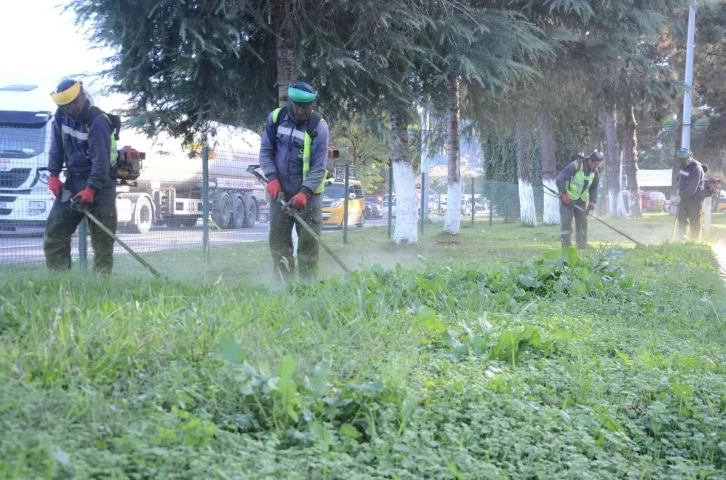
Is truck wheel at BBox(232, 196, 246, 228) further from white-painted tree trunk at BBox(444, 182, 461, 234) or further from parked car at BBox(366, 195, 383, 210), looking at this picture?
parked car at BBox(366, 195, 383, 210)

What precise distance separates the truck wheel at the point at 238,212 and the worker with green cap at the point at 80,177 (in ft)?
20.7

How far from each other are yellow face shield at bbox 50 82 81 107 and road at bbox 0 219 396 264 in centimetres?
165

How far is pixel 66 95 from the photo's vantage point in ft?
23.9

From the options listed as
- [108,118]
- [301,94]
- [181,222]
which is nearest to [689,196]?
[181,222]

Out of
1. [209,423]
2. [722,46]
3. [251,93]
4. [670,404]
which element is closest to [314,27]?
[251,93]

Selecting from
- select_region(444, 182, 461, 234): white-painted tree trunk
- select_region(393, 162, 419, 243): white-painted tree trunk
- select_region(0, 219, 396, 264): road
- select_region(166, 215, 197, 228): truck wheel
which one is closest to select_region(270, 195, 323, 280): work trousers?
select_region(0, 219, 396, 264): road

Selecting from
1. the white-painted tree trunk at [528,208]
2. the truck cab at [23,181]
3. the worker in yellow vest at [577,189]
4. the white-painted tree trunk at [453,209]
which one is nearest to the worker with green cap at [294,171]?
the truck cab at [23,181]

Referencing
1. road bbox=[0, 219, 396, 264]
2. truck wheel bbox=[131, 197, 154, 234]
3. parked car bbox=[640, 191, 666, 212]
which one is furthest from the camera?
parked car bbox=[640, 191, 666, 212]

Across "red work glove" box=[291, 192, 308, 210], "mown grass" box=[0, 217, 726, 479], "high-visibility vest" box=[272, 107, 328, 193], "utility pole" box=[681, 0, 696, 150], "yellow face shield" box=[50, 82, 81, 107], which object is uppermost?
"utility pole" box=[681, 0, 696, 150]

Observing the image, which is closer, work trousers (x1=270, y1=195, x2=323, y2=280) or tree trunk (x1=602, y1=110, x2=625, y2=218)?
work trousers (x1=270, y1=195, x2=323, y2=280)

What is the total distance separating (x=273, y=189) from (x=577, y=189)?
7982 millimetres

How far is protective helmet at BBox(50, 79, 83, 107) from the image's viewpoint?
7266 millimetres

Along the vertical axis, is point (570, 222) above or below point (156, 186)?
below

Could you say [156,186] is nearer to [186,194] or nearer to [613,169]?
[186,194]
